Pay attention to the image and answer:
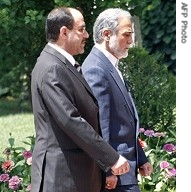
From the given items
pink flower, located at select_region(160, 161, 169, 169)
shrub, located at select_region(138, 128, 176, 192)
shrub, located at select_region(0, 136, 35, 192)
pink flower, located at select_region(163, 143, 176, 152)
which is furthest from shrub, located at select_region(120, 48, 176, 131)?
pink flower, located at select_region(160, 161, 169, 169)

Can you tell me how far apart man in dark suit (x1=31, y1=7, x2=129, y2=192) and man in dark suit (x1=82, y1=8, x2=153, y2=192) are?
317mm

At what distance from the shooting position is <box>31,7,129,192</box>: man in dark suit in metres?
3.72

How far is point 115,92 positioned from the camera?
170 inches

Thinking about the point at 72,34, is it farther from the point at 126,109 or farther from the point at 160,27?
the point at 160,27

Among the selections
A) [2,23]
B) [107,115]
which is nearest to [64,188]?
[107,115]

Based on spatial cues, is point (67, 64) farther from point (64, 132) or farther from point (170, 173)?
point (170, 173)

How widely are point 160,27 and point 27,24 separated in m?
Result: 7.47

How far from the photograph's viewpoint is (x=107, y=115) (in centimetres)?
423

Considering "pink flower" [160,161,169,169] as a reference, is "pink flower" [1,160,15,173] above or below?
below

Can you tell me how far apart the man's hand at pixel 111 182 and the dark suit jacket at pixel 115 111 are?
4.1 inches

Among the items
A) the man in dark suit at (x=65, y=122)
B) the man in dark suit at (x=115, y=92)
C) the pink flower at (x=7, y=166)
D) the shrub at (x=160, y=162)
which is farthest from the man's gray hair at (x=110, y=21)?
the pink flower at (x=7, y=166)

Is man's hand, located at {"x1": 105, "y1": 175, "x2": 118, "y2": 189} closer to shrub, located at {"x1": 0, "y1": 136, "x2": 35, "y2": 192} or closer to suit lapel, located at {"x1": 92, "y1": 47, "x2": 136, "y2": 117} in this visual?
suit lapel, located at {"x1": 92, "y1": 47, "x2": 136, "y2": 117}

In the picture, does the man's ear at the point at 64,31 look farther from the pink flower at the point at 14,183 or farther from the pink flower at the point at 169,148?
the pink flower at the point at 169,148

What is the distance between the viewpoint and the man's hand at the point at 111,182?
416 centimetres
